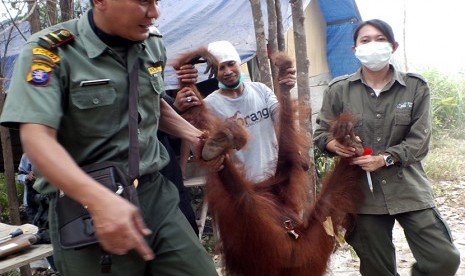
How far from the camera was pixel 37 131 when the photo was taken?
1688mm

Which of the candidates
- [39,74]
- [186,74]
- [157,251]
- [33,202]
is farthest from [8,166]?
[39,74]

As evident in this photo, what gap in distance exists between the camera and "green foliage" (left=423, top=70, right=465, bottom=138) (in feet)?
31.1

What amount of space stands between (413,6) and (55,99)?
67.4 ft

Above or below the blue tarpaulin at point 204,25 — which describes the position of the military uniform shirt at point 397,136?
below

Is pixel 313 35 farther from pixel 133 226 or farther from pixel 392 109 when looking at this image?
pixel 133 226

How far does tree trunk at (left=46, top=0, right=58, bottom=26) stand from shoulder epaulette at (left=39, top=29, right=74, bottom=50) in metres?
2.79

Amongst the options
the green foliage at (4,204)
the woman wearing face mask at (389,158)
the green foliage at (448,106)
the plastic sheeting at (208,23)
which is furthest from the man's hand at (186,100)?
the green foliage at (448,106)

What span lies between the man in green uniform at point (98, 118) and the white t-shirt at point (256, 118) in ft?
4.09

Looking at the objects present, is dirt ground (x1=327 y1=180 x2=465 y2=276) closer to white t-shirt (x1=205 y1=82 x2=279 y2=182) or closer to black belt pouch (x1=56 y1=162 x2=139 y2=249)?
white t-shirt (x1=205 y1=82 x2=279 y2=182)

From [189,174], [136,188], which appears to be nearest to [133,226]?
[136,188]

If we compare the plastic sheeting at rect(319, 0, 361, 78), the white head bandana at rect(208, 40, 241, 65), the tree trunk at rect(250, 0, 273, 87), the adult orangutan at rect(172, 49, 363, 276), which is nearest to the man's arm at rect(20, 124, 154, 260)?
the adult orangutan at rect(172, 49, 363, 276)

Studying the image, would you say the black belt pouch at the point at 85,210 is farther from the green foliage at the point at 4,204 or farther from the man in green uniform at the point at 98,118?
the green foliage at the point at 4,204

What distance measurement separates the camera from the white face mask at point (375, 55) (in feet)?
10.2

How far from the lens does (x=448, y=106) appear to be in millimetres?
9758
